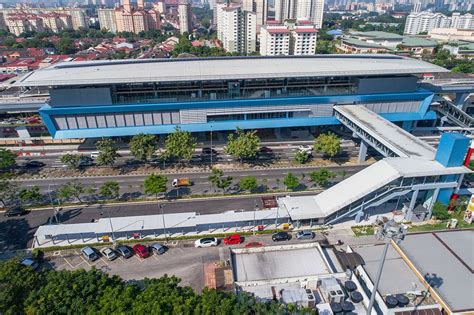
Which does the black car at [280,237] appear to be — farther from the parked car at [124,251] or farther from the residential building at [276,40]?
the residential building at [276,40]

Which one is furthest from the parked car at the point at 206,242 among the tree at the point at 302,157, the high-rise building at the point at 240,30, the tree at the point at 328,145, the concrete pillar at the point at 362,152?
the high-rise building at the point at 240,30

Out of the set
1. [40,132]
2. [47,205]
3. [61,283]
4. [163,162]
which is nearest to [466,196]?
[163,162]

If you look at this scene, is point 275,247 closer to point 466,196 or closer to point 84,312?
point 84,312

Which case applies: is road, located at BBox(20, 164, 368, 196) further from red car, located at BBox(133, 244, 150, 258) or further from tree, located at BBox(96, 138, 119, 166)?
red car, located at BBox(133, 244, 150, 258)

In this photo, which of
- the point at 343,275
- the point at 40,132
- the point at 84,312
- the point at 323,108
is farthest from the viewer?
the point at 40,132

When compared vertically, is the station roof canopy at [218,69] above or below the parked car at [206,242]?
above

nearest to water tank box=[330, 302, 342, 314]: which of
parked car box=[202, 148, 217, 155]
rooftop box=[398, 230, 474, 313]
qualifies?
rooftop box=[398, 230, 474, 313]
